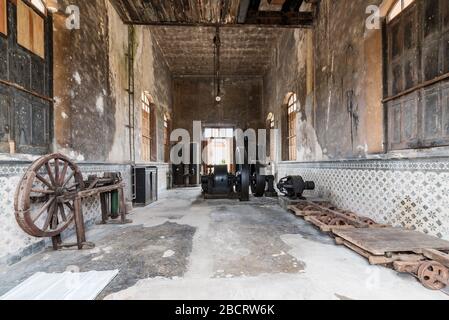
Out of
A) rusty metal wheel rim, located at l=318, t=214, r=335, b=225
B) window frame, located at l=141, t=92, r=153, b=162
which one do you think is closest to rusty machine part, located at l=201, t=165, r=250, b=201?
window frame, located at l=141, t=92, r=153, b=162

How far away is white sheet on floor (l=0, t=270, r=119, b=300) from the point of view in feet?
5.83

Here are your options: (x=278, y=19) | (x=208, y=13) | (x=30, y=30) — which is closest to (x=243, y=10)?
(x=208, y=13)

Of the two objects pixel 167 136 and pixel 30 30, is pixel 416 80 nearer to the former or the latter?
pixel 30 30

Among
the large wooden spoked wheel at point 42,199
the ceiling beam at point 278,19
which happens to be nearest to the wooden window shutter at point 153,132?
the ceiling beam at point 278,19

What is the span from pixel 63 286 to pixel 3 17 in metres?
2.87

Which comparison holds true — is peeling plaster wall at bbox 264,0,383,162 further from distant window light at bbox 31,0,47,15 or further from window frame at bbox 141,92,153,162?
window frame at bbox 141,92,153,162

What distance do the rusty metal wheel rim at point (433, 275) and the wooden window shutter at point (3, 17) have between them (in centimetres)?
463

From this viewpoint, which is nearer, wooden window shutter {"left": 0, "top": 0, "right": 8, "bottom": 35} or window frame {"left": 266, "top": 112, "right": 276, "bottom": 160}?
wooden window shutter {"left": 0, "top": 0, "right": 8, "bottom": 35}

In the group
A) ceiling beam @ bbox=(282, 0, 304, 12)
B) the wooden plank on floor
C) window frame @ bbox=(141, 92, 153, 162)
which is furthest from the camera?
window frame @ bbox=(141, 92, 153, 162)

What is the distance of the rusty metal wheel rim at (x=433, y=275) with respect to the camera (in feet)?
5.99

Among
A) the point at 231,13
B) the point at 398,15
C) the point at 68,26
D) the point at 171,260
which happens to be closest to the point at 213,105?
the point at 231,13

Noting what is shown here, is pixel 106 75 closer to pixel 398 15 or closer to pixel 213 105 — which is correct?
pixel 398 15

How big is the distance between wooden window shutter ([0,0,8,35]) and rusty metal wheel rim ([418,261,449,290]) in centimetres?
463

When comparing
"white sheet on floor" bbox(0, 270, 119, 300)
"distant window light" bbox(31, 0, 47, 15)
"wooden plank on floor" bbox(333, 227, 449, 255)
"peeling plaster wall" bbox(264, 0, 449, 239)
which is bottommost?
"white sheet on floor" bbox(0, 270, 119, 300)
